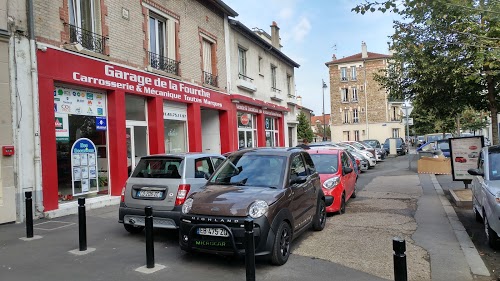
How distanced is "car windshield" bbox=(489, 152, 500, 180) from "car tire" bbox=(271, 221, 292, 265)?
3.89m

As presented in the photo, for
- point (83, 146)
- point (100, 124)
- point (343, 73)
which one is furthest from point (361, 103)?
point (83, 146)

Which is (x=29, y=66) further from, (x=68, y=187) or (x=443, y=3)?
(x=443, y=3)

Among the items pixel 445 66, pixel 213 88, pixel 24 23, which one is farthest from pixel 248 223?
pixel 213 88

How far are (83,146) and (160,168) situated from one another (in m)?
4.27

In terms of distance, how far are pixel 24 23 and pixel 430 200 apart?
11441mm

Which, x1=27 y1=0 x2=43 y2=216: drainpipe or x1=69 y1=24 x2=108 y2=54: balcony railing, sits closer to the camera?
x1=27 y1=0 x2=43 y2=216: drainpipe

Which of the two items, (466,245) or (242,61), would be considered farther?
(242,61)

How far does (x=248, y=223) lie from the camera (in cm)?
422

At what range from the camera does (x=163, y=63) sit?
532 inches

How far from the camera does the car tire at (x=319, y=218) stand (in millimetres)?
7309

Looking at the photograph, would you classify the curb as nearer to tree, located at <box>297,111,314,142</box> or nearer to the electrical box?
the electrical box

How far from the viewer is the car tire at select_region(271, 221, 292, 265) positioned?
17.1 feet

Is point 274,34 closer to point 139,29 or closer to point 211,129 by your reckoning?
point 211,129

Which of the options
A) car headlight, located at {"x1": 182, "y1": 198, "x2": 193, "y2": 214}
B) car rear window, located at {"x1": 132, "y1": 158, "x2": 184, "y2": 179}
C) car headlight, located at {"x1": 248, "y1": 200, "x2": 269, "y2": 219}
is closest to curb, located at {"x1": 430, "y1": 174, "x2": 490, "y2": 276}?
car headlight, located at {"x1": 248, "y1": 200, "x2": 269, "y2": 219}
